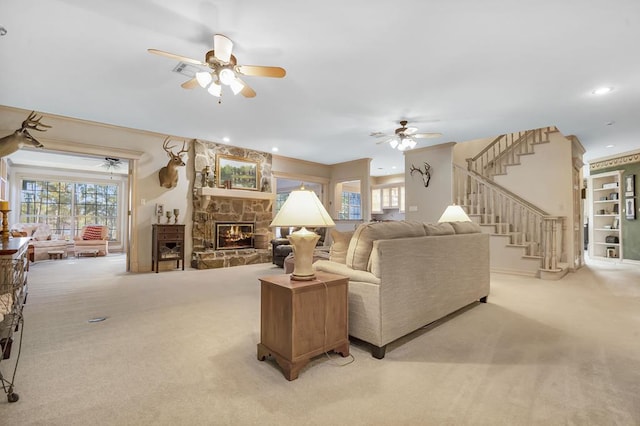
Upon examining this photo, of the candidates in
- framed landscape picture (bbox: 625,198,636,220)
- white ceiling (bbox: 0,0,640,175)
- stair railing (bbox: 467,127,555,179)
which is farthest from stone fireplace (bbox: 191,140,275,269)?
framed landscape picture (bbox: 625,198,636,220)

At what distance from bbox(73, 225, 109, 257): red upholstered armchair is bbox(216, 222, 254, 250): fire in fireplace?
4068 mm

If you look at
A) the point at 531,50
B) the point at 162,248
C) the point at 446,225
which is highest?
the point at 531,50

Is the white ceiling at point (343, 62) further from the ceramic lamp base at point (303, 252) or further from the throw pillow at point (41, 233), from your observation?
the throw pillow at point (41, 233)

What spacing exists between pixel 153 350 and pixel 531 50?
4.14m

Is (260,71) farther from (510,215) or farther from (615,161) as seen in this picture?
(615,161)

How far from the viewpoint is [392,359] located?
6.86ft

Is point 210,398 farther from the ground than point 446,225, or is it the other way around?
point 446,225

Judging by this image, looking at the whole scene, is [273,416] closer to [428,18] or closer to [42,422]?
[42,422]

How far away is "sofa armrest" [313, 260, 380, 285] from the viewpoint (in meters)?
2.17

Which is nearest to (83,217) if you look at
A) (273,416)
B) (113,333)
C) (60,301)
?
(60,301)

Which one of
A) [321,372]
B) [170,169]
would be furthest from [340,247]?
[170,169]

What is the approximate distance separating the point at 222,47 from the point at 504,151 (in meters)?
6.25

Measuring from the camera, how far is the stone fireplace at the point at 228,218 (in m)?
6.00

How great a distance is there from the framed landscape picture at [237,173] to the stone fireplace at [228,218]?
11cm
